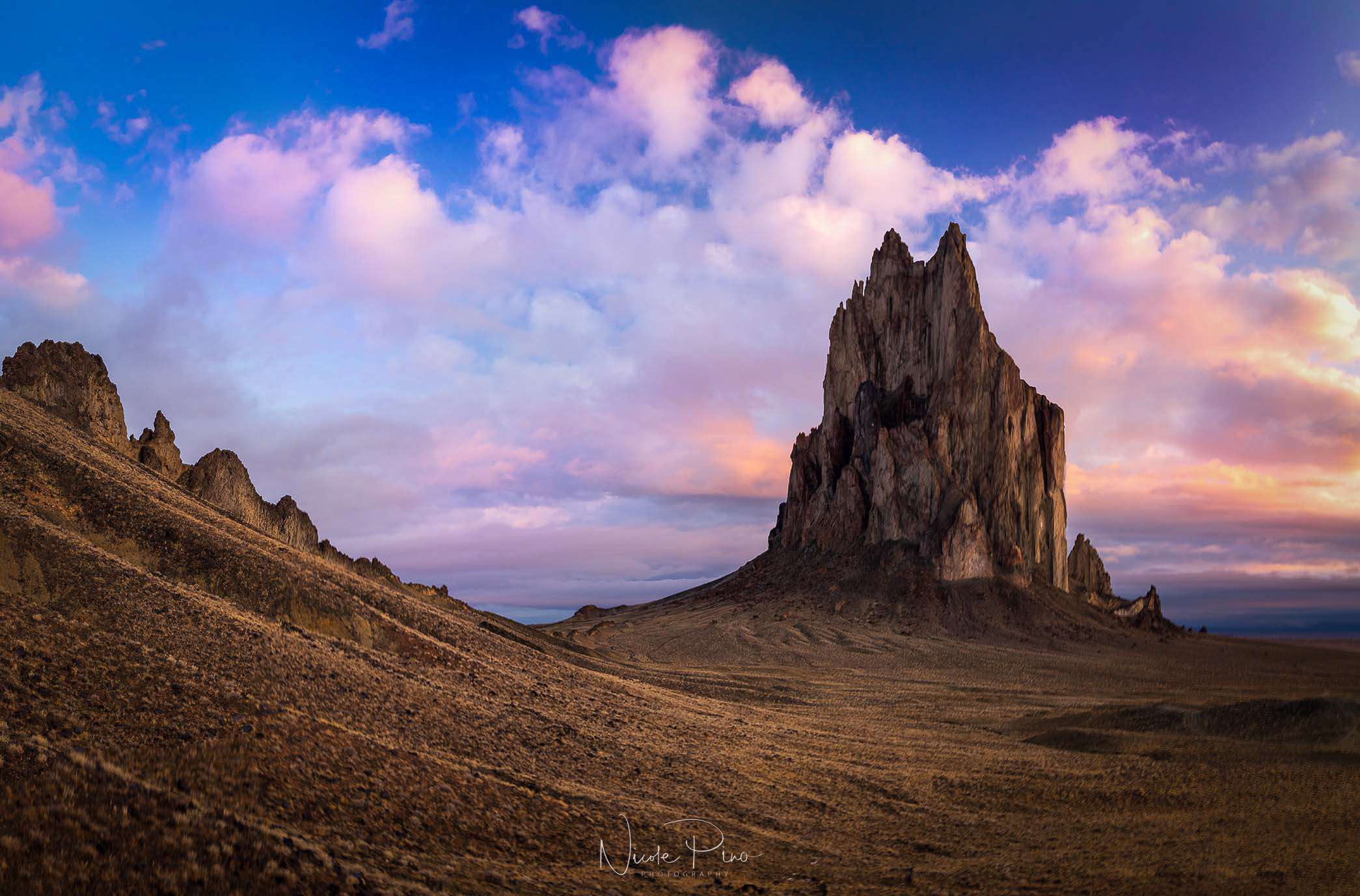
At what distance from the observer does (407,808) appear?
32.9 ft

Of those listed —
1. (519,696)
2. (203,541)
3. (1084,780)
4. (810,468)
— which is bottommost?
(1084,780)

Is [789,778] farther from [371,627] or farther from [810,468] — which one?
[810,468]

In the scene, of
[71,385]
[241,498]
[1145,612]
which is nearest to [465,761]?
[71,385]

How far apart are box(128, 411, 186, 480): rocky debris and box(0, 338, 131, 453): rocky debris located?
1.61 metres

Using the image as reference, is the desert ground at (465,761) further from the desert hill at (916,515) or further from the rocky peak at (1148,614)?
the rocky peak at (1148,614)

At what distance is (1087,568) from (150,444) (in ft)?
318

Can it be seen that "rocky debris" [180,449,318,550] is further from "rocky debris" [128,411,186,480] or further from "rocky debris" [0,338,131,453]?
"rocky debris" [0,338,131,453]

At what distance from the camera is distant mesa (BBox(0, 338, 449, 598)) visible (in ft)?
101

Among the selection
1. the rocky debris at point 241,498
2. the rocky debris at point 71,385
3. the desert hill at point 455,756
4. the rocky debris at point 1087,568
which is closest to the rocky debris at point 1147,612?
the rocky debris at point 1087,568

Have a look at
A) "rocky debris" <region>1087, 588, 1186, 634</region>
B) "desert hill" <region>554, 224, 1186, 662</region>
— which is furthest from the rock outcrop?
"rocky debris" <region>1087, 588, 1186, 634</region>

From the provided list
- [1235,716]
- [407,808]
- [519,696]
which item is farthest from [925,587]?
[407,808]

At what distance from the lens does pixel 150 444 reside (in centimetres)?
3688

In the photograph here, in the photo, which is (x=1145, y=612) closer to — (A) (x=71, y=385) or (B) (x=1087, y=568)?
(B) (x=1087, y=568)

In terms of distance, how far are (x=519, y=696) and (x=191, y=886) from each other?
12.4 m
